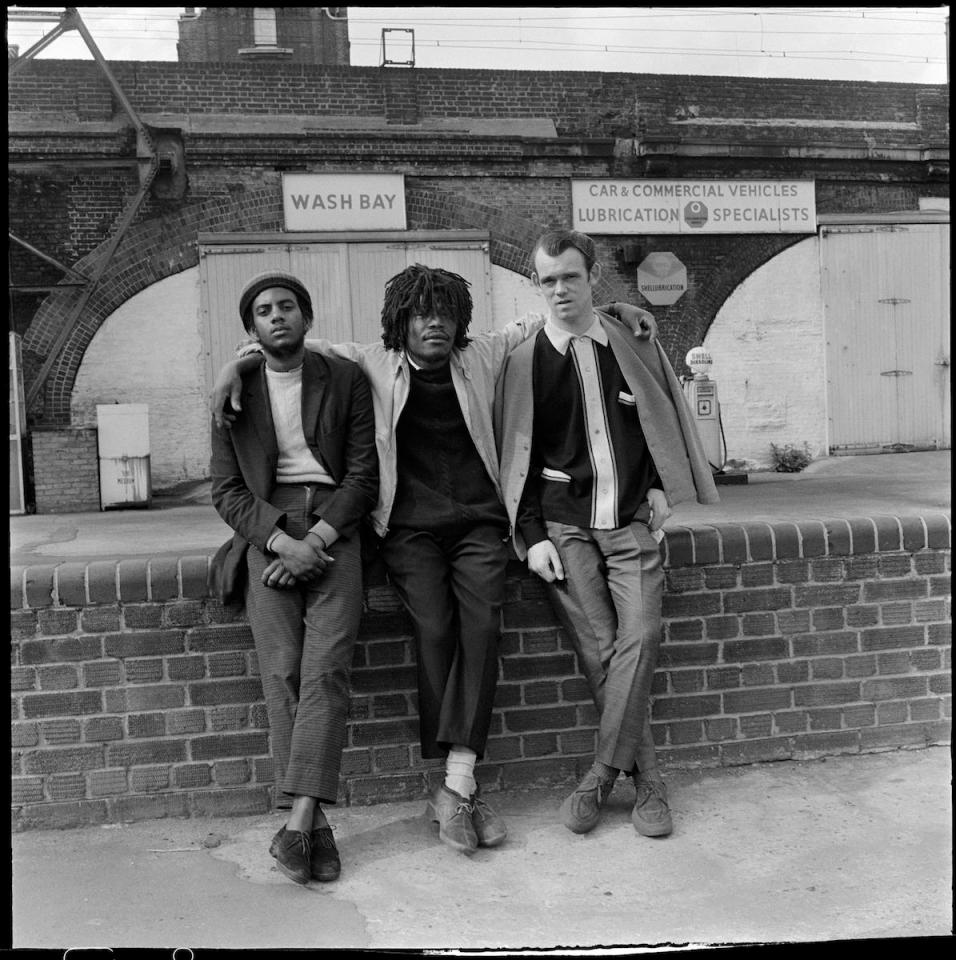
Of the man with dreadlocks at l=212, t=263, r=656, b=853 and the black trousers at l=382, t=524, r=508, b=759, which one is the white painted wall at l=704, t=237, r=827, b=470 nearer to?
the man with dreadlocks at l=212, t=263, r=656, b=853

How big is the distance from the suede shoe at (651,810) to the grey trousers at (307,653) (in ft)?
3.30

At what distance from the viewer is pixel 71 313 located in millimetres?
12461

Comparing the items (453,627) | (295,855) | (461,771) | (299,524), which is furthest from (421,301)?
(295,855)

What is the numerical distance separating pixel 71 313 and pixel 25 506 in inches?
95.3

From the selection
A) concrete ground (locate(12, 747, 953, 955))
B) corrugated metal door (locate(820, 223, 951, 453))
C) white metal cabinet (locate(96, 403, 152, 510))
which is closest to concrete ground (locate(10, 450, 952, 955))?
concrete ground (locate(12, 747, 953, 955))

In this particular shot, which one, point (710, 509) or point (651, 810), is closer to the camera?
point (651, 810)

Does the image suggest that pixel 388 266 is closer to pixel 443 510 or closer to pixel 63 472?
pixel 63 472

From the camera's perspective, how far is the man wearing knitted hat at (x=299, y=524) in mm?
3209

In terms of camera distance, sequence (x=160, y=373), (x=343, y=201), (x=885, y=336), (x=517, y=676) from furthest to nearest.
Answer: (x=885, y=336)
(x=343, y=201)
(x=160, y=373)
(x=517, y=676)

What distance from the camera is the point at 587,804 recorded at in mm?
3432

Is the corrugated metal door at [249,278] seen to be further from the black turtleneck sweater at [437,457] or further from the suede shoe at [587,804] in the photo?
the suede shoe at [587,804]

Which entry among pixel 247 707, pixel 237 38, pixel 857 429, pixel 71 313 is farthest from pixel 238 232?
pixel 247 707

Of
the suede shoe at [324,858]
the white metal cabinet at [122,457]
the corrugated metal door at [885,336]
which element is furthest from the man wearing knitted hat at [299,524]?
the corrugated metal door at [885,336]

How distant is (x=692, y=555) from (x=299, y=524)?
1498mm
